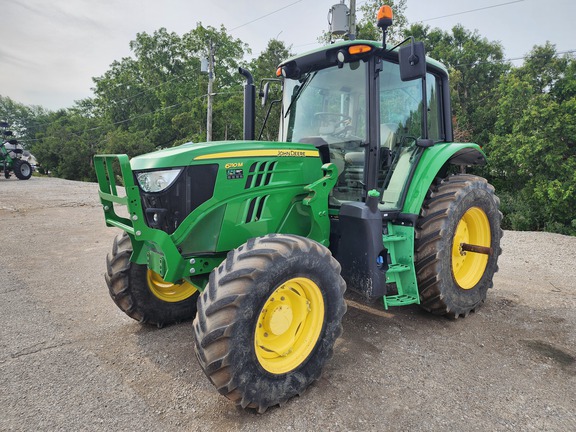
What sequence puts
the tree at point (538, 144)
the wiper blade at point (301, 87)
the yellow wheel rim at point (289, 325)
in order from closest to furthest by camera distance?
the yellow wheel rim at point (289, 325), the wiper blade at point (301, 87), the tree at point (538, 144)

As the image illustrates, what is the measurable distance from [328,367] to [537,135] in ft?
61.1

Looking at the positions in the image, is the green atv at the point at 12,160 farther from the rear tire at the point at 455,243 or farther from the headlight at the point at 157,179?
the rear tire at the point at 455,243

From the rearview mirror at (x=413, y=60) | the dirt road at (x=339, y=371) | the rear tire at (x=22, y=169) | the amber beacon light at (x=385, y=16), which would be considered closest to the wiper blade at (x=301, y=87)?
the amber beacon light at (x=385, y=16)

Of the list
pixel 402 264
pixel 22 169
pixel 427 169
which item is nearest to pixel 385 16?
pixel 427 169

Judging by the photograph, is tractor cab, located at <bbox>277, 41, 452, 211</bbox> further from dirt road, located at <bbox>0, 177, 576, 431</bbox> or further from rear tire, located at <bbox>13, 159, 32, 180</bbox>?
rear tire, located at <bbox>13, 159, 32, 180</bbox>

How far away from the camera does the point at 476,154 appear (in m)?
3.95

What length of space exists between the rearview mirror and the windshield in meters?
0.39

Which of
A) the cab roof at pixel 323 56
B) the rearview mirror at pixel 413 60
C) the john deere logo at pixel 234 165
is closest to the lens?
the john deere logo at pixel 234 165

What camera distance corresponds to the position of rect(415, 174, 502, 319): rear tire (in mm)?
3180

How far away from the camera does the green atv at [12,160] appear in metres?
16.9

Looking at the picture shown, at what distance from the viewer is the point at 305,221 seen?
9.96 feet

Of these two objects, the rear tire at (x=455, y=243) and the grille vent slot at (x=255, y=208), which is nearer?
the grille vent slot at (x=255, y=208)

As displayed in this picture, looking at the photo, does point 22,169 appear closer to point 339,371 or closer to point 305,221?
point 305,221

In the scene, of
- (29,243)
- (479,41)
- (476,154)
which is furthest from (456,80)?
(29,243)
